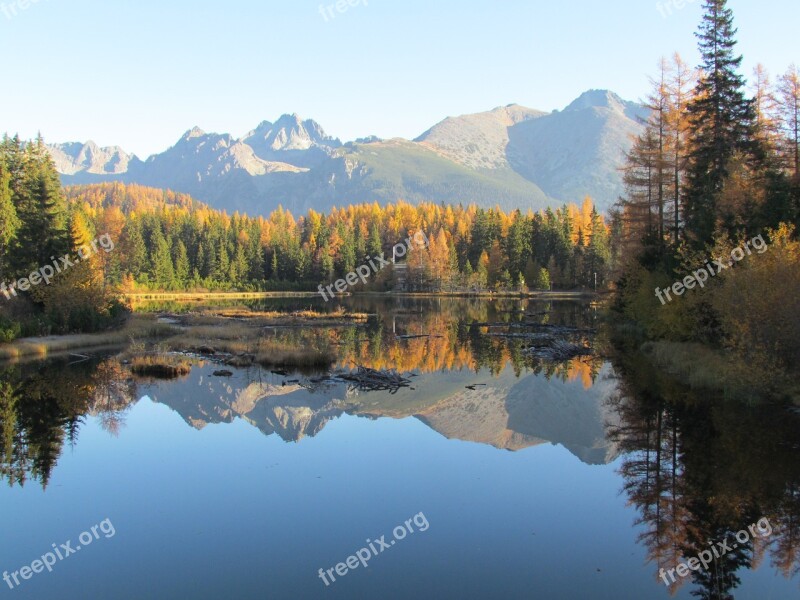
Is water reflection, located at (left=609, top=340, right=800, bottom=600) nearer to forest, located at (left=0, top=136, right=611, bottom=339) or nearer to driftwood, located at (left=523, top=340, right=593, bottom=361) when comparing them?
driftwood, located at (left=523, top=340, right=593, bottom=361)

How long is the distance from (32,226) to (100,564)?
5108cm

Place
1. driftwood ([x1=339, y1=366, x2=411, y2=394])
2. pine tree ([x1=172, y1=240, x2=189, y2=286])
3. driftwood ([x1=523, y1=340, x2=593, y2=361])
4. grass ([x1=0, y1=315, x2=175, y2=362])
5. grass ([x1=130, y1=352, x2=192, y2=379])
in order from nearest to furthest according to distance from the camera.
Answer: driftwood ([x1=339, y1=366, x2=411, y2=394]) < grass ([x1=130, y1=352, x2=192, y2=379]) < grass ([x1=0, y1=315, x2=175, y2=362]) < driftwood ([x1=523, y1=340, x2=593, y2=361]) < pine tree ([x1=172, y1=240, x2=189, y2=286])

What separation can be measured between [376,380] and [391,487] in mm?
13792

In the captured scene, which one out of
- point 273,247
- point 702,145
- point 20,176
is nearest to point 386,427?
point 702,145

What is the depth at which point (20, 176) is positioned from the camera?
219ft

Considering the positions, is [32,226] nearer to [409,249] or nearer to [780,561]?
[780,561]
